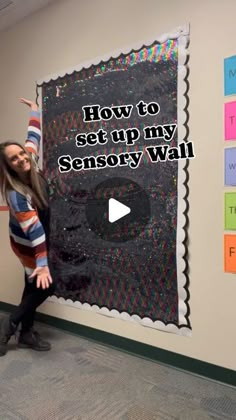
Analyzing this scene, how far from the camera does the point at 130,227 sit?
1974 mm

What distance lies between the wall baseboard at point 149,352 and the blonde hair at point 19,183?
0.84 m

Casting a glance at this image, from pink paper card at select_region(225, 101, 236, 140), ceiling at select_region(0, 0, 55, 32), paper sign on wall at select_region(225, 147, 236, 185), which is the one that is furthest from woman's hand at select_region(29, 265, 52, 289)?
ceiling at select_region(0, 0, 55, 32)

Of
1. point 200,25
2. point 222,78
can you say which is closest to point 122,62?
point 200,25

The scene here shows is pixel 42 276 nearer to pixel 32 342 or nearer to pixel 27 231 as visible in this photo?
pixel 27 231

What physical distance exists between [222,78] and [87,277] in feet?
4.45

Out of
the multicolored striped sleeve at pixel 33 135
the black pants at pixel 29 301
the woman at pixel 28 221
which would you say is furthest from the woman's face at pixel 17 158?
the black pants at pixel 29 301

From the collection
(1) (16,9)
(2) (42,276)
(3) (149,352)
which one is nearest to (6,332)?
(2) (42,276)

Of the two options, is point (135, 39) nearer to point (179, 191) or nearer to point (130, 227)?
point (179, 191)

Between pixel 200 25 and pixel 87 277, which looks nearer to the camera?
pixel 200 25

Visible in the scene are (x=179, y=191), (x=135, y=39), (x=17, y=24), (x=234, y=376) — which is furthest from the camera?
(x=17, y=24)

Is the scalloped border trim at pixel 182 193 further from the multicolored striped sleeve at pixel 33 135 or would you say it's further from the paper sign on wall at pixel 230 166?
the multicolored striped sleeve at pixel 33 135

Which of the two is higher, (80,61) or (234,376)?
(80,61)

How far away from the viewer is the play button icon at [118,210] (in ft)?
6.34

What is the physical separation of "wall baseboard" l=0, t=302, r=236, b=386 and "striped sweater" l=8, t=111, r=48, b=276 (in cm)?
53
